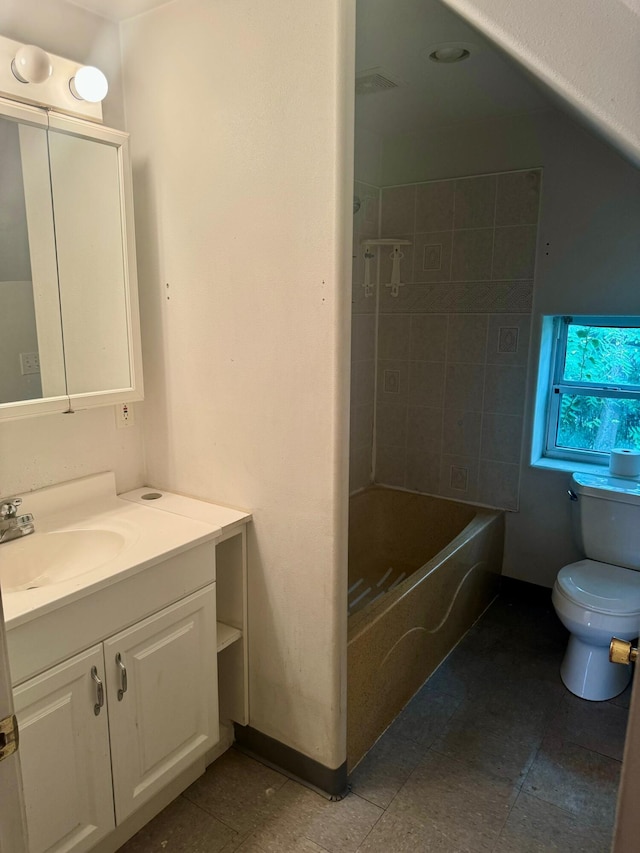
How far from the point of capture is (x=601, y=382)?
9.23ft

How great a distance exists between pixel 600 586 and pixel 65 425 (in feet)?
6.92

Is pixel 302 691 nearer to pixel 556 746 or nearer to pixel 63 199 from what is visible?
pixel 556 746

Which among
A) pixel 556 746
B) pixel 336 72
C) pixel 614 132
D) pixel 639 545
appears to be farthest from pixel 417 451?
pixel 614 132

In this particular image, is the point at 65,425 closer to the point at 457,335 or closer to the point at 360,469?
the point at 360,469

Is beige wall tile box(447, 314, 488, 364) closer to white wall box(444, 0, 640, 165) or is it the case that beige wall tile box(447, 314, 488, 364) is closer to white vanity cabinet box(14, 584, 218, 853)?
white vanity cabinet box(14, 584, 218, 853)

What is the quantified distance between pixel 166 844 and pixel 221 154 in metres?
2.00

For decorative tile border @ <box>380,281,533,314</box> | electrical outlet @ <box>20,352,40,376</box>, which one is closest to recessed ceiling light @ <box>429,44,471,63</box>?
decorative tile border @ <box>380,281,533,314</box>

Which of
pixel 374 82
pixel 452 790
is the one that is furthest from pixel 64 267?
pixel 452 790

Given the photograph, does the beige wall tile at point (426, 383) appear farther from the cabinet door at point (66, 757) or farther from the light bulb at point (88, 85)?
the cabinet door at point (66, 757)

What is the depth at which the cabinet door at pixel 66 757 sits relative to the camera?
133cm

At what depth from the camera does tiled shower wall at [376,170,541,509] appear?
9.24 feet

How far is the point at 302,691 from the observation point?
1819 millimetres

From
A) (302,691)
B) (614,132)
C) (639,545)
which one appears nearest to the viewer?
(614,132)

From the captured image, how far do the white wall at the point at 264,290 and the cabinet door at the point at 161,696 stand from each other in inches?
7.5
